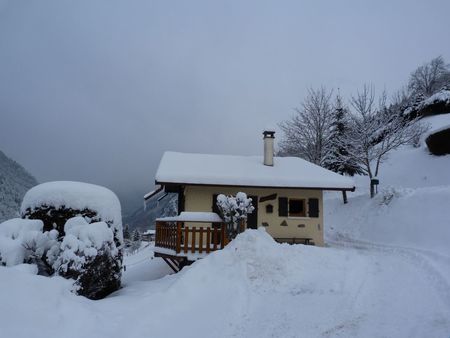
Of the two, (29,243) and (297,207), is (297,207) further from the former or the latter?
(29,243)

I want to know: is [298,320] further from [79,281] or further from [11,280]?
[11,280]

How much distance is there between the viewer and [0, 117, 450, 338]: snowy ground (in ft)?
17.6

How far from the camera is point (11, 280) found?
5.45m

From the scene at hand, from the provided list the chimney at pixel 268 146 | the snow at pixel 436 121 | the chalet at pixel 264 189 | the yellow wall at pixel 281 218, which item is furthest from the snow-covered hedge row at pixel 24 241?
the snow at pixel 436 121

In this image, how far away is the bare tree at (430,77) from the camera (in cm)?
5041

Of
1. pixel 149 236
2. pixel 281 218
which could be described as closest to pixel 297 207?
pixel 281 218

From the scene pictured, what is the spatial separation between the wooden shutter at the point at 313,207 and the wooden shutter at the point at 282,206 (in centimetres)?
114

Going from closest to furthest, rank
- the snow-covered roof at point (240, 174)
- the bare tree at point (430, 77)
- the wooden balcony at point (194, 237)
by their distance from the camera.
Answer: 1. the wooden balcony at point (194, 237)
2. the snow-covered roof at point (240, 174)
3. the bare tree at point (430, 77)

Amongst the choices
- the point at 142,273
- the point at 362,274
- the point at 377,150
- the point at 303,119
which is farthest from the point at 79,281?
the point at 303,119

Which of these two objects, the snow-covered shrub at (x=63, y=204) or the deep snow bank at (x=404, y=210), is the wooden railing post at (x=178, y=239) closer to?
the snow-covered shrub at (x=63, y=204)

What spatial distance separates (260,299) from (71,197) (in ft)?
16.6

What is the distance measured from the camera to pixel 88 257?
7.22 meters

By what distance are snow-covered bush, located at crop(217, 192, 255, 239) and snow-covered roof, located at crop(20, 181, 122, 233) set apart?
11.1ft

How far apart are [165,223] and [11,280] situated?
745 cm
